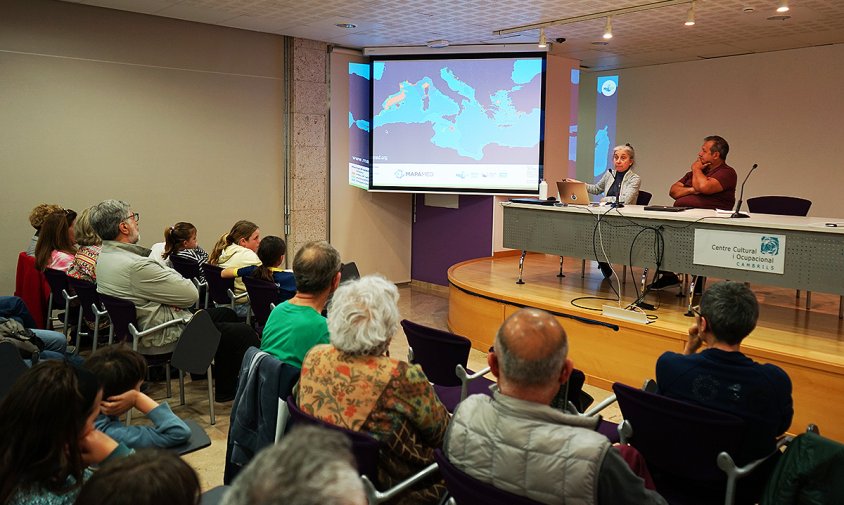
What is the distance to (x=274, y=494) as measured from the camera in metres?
0.91

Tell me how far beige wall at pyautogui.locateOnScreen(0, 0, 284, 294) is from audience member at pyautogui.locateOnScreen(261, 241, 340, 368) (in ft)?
13.3

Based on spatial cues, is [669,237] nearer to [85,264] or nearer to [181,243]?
[181,243]

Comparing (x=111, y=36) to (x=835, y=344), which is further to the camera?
(x=111, y=36)

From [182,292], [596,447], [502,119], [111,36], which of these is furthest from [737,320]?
[111,36]

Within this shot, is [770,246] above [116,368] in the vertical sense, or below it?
above

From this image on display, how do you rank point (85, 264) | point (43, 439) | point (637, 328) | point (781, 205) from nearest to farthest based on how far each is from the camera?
point (43, 439), point (85, 264), point (637, 328), point (781, 205)

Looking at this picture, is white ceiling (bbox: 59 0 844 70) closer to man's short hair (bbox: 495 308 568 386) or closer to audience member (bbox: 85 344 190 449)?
audience member (bbox: 85 344 190 449)

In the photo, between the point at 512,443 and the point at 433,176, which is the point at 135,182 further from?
the point at 512,443

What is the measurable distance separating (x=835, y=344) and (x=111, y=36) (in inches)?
245

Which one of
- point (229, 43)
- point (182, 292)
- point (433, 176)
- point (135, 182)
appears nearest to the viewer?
point (182, 292)

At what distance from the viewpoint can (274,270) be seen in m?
4.52

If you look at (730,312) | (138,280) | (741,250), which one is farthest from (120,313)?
(741,250)

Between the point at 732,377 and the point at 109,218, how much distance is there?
336cm

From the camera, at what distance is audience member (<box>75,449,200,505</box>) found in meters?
1.14
